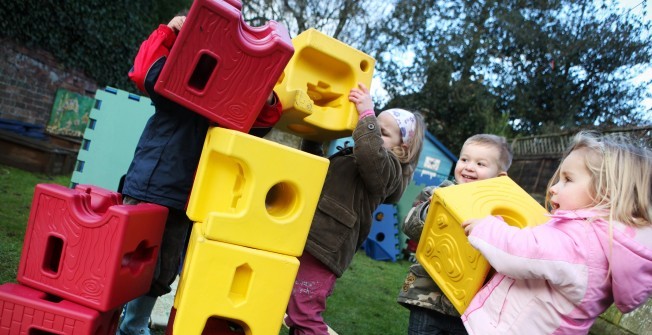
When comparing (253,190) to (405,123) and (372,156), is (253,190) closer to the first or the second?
(372,156)

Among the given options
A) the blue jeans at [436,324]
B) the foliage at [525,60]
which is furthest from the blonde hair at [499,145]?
the foliage at [525,60]

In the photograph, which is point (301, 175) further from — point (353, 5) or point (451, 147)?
point (451, 147)

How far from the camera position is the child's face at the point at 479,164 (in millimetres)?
2221

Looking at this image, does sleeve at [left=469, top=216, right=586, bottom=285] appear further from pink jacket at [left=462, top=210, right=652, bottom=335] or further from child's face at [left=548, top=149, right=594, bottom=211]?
child's face at [left=548, top=149, right=594, bottom=211]

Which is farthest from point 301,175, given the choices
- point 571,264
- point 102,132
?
point 102,132

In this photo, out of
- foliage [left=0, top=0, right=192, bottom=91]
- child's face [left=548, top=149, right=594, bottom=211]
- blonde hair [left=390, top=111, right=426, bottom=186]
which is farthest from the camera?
foliage [left=0, top=0, right=192, bottom=91]

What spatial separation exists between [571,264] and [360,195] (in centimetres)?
100

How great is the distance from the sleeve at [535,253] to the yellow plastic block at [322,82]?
872 mm

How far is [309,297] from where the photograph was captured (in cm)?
215

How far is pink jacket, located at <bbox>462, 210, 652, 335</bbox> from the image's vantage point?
1424mm

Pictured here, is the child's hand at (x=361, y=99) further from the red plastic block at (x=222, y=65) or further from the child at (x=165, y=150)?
the red plastic block at (x=222, y=65)

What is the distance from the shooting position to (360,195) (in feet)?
7.36

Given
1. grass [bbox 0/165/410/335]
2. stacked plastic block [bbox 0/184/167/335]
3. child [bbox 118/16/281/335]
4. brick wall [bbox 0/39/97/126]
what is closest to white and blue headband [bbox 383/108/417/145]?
child [bbox 118/16/281/335]

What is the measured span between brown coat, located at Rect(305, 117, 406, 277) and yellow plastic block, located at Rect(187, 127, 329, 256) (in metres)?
0.36
